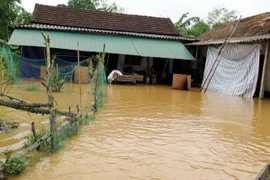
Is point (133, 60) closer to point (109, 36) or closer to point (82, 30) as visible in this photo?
point (109, 36)

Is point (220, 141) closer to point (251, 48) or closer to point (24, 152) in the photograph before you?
point (24, 152)

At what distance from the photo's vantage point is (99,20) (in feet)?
60.5

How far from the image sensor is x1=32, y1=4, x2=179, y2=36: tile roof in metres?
17.5

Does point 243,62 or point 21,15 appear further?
point 21,15

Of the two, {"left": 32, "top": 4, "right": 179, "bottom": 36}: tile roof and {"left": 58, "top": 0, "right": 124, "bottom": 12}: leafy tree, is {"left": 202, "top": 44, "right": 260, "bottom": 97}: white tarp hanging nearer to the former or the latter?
{"left": 32, "top": 4, "right": 179, "bottom": 36}: tile roof

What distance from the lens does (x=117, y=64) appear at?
1788cm

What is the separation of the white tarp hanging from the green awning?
2.26m

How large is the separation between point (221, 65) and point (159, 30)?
19.2ft

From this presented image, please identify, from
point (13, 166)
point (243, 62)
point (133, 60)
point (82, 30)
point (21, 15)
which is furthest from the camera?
point (21, 15)

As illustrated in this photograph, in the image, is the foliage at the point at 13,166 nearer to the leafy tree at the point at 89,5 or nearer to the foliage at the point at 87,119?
the foliage at the point at 87,119

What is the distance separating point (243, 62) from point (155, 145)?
9.18 metres

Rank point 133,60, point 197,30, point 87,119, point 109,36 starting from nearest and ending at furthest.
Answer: point 87,119 < point 109,36 < point 133,60 < point 197,30

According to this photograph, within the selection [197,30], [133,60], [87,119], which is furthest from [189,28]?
[87,119]

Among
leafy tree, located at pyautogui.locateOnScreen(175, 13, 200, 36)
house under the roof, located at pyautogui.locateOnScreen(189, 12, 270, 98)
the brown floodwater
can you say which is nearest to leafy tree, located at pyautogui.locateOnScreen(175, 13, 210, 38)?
leafy tree, located at pyautogui.locateOnScreen(175, 13, 200, 36)
